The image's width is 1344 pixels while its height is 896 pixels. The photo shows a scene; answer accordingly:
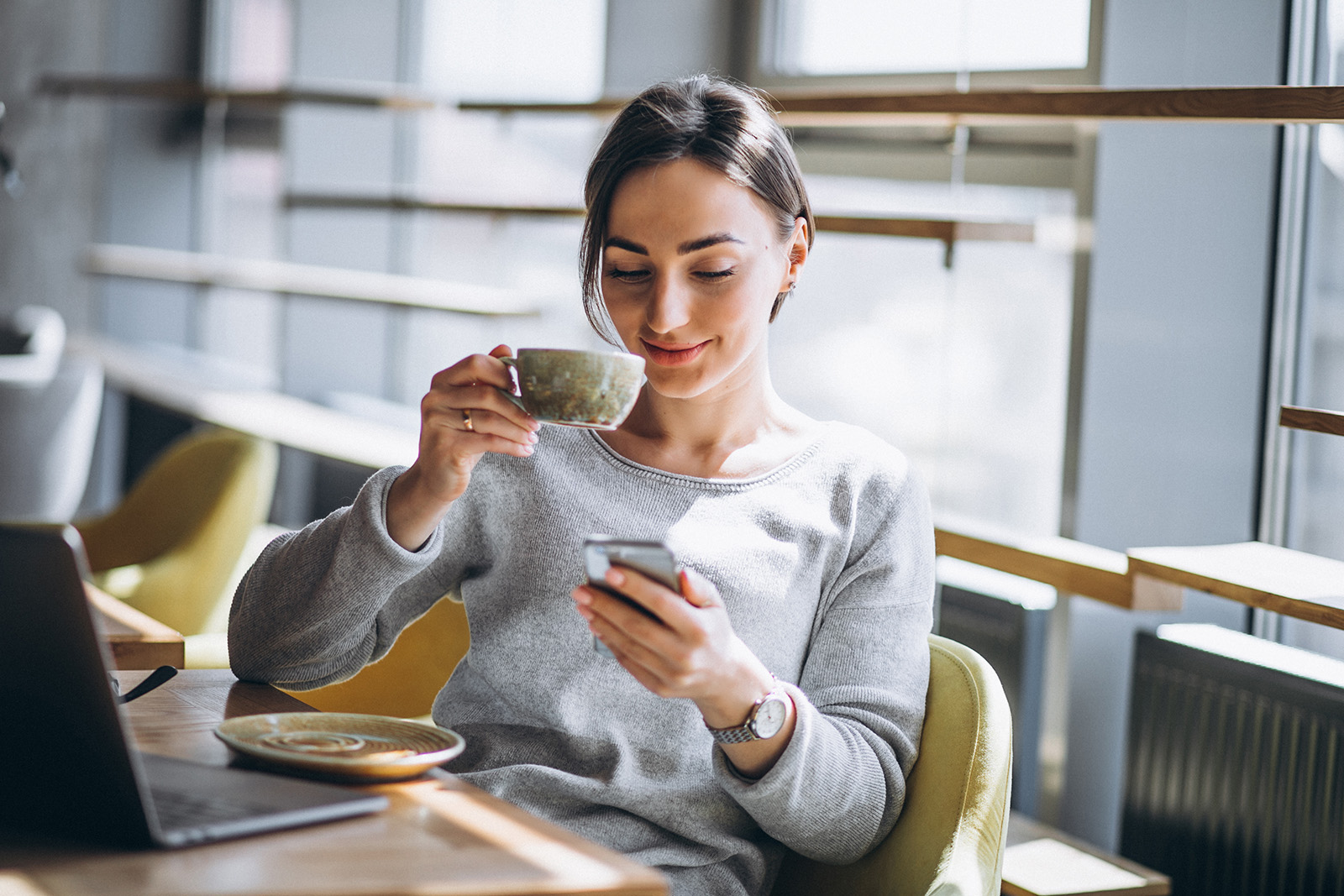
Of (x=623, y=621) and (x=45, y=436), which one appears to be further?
(x=45, y=436)

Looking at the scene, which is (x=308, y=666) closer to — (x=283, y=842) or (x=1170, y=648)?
(x=283, y=842)

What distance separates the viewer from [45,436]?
4.78 metres

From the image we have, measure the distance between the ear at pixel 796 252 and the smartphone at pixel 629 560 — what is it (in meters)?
0.61

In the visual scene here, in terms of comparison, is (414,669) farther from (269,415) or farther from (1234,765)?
(269,415)

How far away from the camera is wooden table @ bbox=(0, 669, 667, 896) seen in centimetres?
86

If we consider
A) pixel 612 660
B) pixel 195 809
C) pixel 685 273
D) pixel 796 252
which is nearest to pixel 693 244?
pixel 685 273

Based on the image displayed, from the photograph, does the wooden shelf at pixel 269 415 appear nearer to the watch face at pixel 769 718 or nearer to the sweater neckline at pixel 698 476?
the sweater neckline at pixel 698 476

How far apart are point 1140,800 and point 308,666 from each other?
5.01 feet

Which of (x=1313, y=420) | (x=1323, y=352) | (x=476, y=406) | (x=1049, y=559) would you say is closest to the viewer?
(x=476, y=406)

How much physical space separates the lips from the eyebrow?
0.30 feet

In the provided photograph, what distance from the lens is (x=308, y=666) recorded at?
56.0 inches

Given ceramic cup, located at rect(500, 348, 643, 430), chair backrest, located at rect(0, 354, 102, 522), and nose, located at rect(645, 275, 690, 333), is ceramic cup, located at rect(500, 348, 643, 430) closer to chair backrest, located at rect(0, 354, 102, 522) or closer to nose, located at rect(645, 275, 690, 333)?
nose, located at rect(645, 275, 690, 333)

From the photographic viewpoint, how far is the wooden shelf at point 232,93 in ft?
13.2

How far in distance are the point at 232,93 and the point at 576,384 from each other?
385 centimetres
